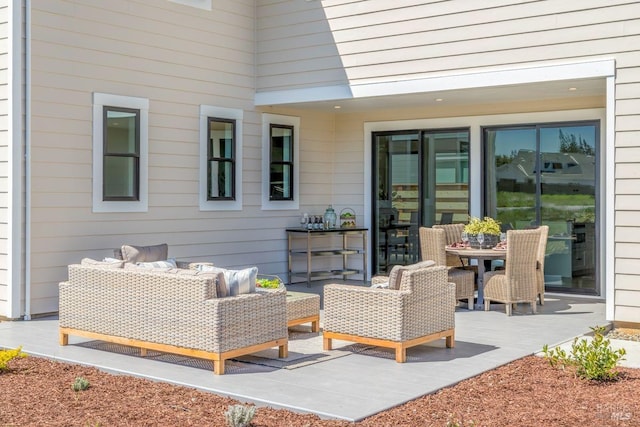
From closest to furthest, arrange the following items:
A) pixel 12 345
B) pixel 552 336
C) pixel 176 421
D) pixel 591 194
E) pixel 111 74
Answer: pixel 176 421 → pixel 12 345 → pixel 552 336 → pixel 111 74 → pixel 591 194

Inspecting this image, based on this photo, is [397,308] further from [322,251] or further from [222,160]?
[322,251]

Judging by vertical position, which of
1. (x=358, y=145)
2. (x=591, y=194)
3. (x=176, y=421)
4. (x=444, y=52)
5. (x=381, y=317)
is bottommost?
(x=176, y=421)

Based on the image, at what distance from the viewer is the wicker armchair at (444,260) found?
8.80 metres

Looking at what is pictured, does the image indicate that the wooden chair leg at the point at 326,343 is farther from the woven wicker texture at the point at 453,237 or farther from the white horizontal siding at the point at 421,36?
the white horizontal siding at the point at 421,36

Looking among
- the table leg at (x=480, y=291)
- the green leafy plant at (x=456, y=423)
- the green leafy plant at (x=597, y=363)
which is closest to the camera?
the green leafy plant at (x=456, y=423)

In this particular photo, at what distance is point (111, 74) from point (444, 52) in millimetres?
3932

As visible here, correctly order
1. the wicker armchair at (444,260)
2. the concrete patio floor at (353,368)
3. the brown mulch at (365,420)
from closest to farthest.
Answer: the brown mulch at (365,420) < the concrete patio floor at (353,368) < the wicker armchair at (444,260)

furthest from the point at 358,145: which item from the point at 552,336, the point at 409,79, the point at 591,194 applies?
the point at 552,336

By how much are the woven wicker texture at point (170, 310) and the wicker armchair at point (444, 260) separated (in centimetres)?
319

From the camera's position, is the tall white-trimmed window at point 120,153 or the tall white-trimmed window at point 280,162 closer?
the tall white-trimmed window at point 120,153

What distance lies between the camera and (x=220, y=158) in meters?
10.3

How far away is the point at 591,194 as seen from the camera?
9.71m

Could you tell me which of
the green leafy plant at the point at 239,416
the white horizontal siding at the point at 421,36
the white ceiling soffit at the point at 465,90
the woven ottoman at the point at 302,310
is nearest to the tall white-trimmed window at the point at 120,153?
the white ceiling soffit at the point at 465,90

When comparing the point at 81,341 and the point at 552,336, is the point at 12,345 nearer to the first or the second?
the point at 81,341
